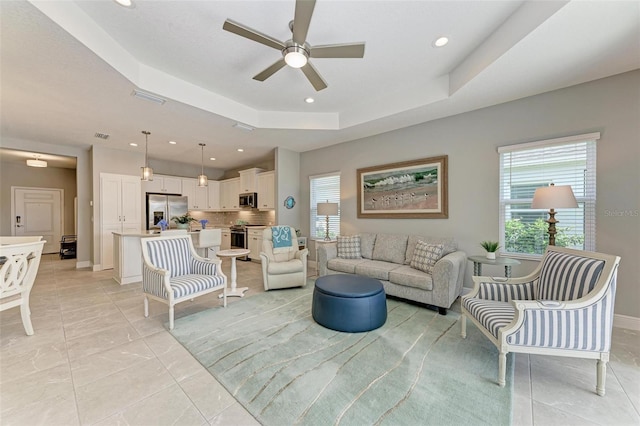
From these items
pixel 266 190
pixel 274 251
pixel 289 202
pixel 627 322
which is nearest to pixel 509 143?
pixel 627 322

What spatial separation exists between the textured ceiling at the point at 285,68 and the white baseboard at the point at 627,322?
2628 millimetres

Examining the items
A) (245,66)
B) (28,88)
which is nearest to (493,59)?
(245,66)

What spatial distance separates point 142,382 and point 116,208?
17.3ft

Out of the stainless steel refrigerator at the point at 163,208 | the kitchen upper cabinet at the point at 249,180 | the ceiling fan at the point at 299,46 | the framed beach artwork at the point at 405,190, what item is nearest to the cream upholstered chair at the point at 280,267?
the framed beach artwork at the point at 405,190

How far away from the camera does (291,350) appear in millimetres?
2283

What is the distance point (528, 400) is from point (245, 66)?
4.01m

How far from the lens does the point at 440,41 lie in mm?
2543

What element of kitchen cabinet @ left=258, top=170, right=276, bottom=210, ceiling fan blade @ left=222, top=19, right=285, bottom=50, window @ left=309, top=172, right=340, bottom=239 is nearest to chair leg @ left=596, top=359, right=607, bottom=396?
ceiling fan blade @ left=222, top=19, right=285, bottom=50

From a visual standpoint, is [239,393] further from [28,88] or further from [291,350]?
[28,88]

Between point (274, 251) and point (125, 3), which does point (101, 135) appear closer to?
point (125, 3)

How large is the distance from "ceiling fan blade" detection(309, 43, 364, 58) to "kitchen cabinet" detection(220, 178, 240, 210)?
5719 mm

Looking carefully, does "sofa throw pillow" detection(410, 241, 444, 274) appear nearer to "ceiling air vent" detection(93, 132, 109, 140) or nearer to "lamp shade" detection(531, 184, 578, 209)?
"lamp shade" detection(531, 184, 578, 209)

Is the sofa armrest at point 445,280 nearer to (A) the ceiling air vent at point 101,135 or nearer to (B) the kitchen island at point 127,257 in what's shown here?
(B) the kitchen island at point 127,257

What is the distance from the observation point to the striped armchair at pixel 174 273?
2789mm
